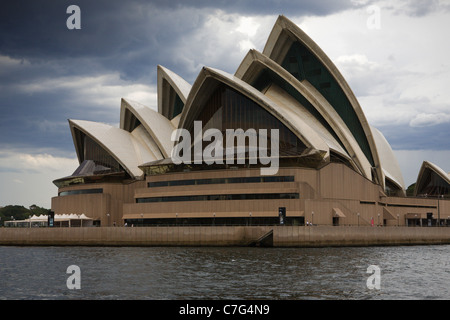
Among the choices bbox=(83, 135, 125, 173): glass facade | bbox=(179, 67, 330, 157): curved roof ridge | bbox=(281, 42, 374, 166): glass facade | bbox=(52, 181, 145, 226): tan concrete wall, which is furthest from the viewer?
bbox=(83, 135, 125, 173): glass facade

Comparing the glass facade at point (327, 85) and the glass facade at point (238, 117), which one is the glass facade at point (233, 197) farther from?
the glass facade at point (327, 85)

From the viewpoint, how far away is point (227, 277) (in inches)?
1227

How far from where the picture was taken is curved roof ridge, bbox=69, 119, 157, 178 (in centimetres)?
7699

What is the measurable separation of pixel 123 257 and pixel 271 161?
2507 centimetres

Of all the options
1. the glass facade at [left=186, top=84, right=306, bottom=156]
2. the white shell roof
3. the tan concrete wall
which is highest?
the glass facade at [left=186, top=84, right=306, bottom=156]

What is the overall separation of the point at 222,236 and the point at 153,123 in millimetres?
27750

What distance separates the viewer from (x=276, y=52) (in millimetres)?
78750

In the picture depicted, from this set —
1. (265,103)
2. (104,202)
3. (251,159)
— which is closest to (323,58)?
(265,103)

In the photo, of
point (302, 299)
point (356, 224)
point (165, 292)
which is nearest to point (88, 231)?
point (356, 224)

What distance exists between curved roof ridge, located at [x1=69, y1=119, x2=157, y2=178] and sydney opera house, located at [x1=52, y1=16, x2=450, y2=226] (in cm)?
16

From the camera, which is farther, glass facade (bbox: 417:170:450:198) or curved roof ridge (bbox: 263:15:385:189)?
glass facade (bbox: 417:170:450:198)

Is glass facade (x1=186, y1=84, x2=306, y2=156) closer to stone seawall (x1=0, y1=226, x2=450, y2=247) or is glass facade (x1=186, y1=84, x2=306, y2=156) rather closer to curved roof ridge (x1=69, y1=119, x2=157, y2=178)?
curved roof ridge (x1=69, y1=119, x2=157, y2=178)

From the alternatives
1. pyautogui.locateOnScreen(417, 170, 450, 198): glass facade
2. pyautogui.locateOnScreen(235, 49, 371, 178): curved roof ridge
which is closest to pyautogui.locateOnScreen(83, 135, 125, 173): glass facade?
pyautogui.locateOnScreen(235, 49, 371, 178): curved roof ridge

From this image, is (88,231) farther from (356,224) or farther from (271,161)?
(356,224)
